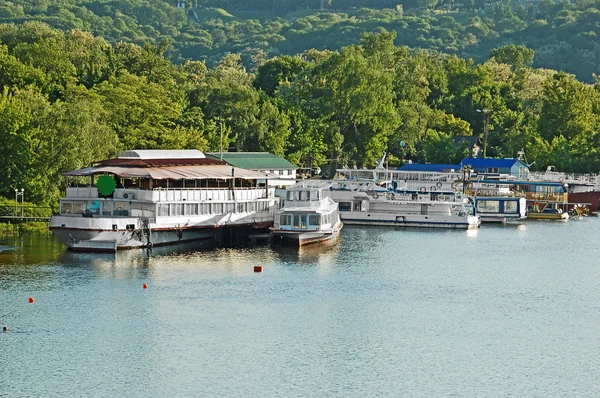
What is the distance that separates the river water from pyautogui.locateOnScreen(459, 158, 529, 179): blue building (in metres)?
48.0

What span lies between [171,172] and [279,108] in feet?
194

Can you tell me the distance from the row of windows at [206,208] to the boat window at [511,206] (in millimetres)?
30256

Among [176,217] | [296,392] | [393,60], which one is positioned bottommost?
[296,392]

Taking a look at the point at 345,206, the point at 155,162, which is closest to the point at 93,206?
the point at 155,162

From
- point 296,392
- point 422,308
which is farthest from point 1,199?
point 296,392

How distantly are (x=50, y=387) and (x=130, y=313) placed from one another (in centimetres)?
1290

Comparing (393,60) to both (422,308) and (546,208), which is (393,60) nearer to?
(546,208)

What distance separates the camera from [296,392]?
168 ft

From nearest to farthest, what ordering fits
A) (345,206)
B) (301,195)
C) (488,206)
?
(301,195)
(345,206)
(488,206)

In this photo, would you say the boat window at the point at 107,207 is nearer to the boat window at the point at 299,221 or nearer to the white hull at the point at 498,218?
the boat window at the point at 299,221

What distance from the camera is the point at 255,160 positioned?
400 ft

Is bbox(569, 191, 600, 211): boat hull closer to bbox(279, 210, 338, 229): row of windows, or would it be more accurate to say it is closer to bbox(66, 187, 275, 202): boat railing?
bbox(279, 210, 338, 229): row of windows

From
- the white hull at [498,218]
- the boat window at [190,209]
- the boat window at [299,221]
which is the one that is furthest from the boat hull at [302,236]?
the white hull at [498,218]

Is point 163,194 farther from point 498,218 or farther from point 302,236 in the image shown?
point 498,218
